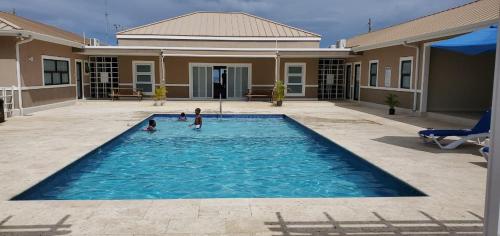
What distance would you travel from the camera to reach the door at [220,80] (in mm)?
23516

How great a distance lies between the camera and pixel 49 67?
17.0 m

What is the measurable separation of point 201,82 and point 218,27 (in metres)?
4.57

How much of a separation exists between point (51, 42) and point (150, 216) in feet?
50.3

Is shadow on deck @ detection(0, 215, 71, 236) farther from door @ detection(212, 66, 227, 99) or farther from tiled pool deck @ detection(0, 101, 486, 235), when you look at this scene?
door @ detection(212, 66, 227, 99)

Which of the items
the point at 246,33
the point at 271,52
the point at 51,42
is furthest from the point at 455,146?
the point at 246,33

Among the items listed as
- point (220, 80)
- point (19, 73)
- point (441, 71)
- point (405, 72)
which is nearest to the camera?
point (19, 73)

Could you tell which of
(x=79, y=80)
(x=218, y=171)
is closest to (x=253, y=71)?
(x=79, y=80)

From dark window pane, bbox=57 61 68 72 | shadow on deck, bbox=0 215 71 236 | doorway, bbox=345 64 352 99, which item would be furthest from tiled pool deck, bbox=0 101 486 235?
doorway, bbox=345 64 352 99

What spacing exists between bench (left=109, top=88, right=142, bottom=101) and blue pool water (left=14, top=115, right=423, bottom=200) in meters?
11.0

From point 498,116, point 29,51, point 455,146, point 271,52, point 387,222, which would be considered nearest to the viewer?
point 498,116

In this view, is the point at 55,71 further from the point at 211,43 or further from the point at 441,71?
the point at 441,71

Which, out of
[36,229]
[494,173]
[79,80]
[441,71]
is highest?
[441,71]

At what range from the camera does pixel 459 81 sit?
1506 cm

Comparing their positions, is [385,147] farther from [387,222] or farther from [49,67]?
[49,67]
